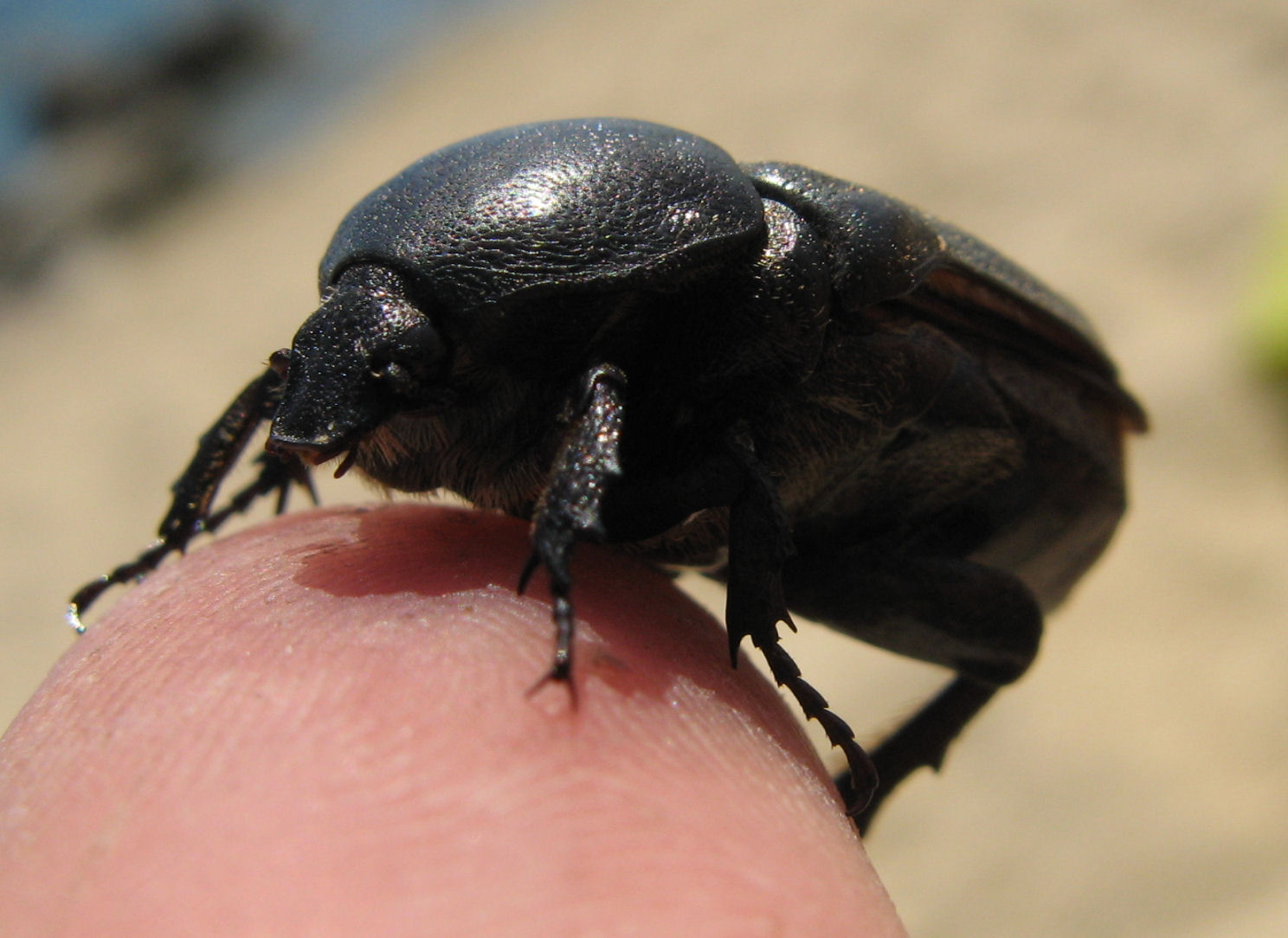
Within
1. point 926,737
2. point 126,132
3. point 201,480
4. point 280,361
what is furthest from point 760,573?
point 126,132

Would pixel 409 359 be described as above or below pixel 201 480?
above

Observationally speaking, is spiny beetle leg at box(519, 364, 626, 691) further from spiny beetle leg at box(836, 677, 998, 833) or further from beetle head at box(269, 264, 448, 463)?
spiny beetle leg at box(836, 677, 998, 833)

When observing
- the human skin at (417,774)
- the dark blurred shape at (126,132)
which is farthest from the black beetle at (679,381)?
the dark blurred shape at (126,132)

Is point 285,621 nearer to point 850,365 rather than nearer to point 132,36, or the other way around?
point 850,365

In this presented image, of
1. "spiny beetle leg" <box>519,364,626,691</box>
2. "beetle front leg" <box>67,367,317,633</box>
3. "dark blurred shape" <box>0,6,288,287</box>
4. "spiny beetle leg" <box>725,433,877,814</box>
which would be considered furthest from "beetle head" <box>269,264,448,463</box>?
"dark blurred shape" <box>0,6,288,287</box>

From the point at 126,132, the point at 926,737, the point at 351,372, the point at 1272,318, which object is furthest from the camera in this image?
the point at 126,132

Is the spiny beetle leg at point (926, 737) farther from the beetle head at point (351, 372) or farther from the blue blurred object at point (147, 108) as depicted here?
the blue blurred object at point (147, 108)

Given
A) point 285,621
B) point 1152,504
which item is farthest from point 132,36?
point 285,621

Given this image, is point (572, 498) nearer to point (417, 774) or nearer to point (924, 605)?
point (417, 774)
